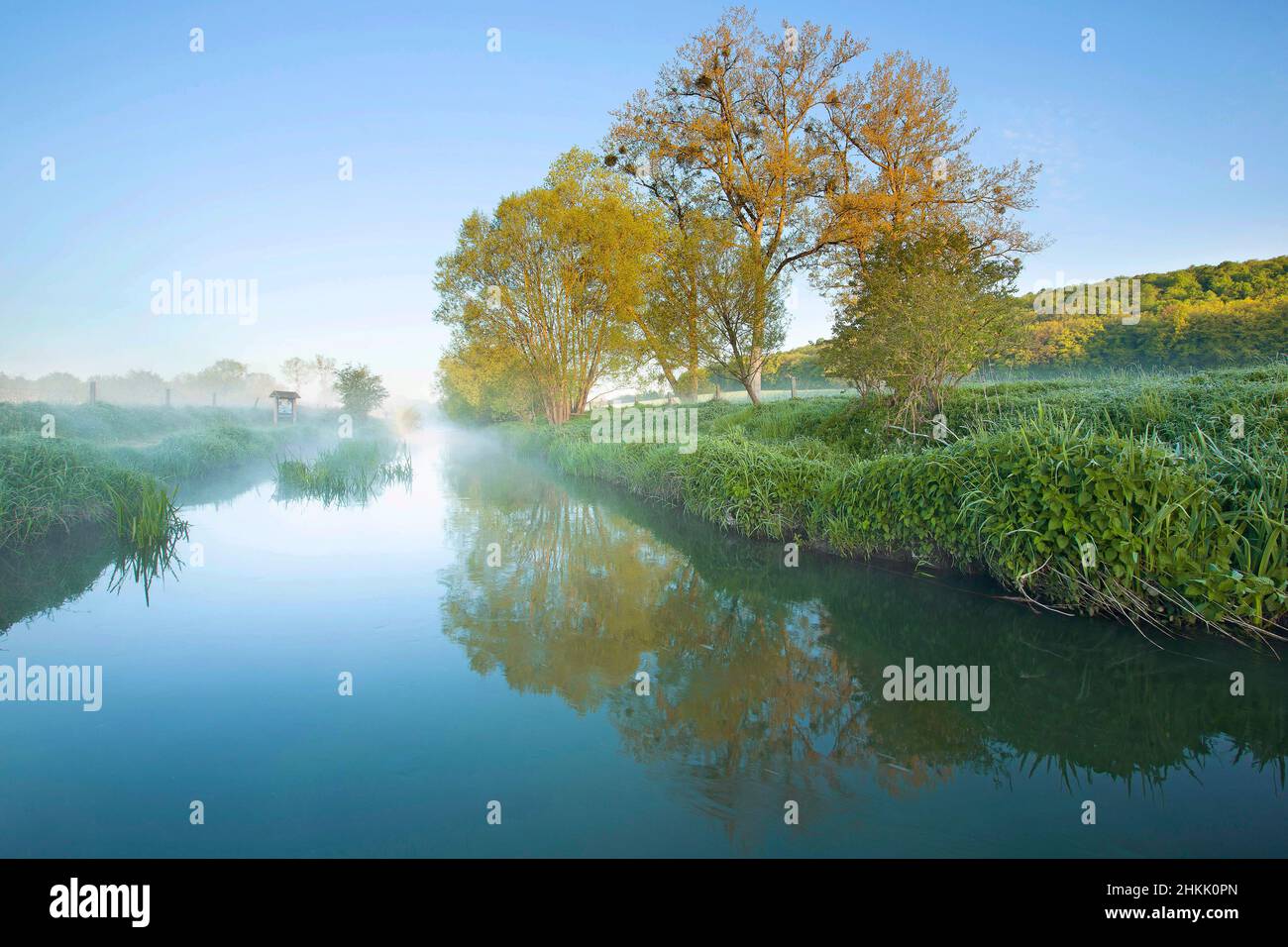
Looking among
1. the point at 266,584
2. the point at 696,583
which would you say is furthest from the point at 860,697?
the point at 266,584

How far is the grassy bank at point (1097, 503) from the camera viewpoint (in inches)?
178

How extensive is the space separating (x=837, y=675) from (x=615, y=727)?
1.76 m

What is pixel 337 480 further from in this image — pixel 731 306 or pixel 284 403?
pixel 284 403

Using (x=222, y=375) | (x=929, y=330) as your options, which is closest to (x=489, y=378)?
(x=929, y=330)

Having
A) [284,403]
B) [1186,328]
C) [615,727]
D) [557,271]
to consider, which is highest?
[557,271]

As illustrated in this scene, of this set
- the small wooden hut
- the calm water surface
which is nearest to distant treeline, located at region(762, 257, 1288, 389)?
the calm water surface

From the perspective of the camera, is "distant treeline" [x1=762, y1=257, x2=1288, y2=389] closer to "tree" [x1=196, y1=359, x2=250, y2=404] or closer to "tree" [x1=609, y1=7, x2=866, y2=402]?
"tree" [x1=609, y1=7, x2=866, y2=402]

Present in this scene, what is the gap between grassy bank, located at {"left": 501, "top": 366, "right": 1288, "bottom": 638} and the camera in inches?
178

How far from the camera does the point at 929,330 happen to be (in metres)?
11.5

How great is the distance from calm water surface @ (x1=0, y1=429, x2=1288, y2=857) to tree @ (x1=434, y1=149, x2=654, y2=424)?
20453mm

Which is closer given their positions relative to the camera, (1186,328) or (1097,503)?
(1097,503)

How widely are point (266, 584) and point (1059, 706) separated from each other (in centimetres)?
759
